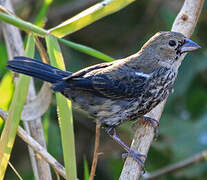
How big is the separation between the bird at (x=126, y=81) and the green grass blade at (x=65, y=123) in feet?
0.33

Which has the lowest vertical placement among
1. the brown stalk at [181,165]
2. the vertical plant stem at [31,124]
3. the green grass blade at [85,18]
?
the brown stalk at [181,165]

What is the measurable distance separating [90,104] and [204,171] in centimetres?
140

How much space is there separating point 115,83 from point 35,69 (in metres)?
0.53

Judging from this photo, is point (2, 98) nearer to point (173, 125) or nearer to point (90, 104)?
point (90, 104)

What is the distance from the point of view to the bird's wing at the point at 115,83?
287 centimetres

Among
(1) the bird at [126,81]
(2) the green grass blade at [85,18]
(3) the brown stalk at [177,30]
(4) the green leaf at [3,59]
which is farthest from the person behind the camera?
(4) the green leaf at [3,59]

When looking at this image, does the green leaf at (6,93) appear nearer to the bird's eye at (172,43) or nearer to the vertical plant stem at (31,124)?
the vertical plant stem at (31,124)

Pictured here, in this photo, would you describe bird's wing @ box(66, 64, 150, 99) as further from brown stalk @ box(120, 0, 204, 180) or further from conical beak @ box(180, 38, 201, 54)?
conical beak @ box(180, 38, 201, 54)

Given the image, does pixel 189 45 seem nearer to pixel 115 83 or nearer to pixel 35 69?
pixel 115 83

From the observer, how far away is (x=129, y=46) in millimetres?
4789

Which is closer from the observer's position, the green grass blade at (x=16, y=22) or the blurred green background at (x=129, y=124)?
the green grass blade at (x=16, y=22)

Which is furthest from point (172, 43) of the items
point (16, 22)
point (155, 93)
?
point (16, 22)

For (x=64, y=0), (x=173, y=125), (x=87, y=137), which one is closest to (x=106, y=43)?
(x=64, y=0)

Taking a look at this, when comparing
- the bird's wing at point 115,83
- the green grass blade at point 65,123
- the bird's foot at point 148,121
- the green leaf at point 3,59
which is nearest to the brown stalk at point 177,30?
the bird's foot at point 148,121
